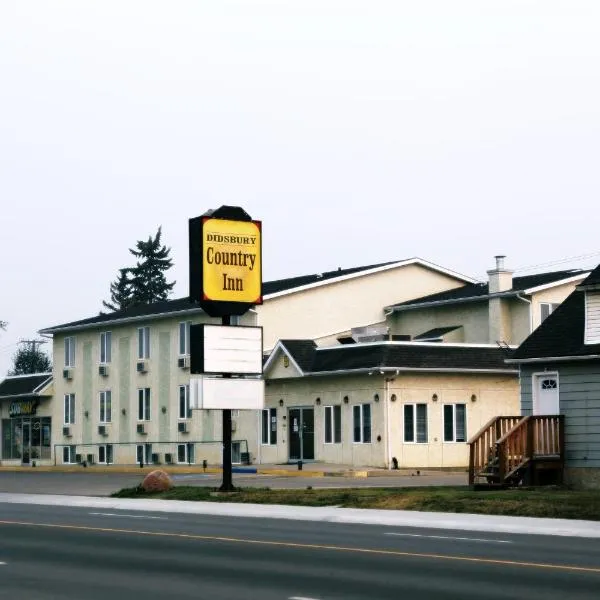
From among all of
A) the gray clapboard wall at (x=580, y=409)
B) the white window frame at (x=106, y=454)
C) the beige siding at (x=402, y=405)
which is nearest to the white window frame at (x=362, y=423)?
the beige siding at (x=402, y=405)

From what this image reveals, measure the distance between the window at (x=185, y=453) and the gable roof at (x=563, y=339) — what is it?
27.7 metres

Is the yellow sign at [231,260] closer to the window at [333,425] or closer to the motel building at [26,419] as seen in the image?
the window at [333,425]

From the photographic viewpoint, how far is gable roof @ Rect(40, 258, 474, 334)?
6316cm

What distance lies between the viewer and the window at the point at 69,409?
239 feet

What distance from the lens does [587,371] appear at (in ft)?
121

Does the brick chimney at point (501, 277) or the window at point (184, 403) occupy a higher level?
the brick chimney at point (501, 277)

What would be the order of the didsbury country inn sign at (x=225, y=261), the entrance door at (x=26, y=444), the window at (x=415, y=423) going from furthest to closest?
the entrance door at (x=26, y=444)
the window at (x=415, y=423)
the didsbury country inn sign at (x=225, y=261)

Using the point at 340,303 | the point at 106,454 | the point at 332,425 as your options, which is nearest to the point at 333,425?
the point at 332,425

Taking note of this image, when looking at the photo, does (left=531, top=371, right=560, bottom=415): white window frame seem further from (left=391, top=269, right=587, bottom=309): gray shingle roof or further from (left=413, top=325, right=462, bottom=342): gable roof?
(left=413, top=325, right=462, bottom=342): gable roof

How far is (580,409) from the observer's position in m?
37.1

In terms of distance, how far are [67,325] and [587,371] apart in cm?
4203

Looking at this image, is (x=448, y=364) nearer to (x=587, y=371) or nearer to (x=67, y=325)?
(x=587, y=371)

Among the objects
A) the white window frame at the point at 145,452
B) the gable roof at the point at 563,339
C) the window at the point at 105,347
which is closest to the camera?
the gable roof at the point at 563,339

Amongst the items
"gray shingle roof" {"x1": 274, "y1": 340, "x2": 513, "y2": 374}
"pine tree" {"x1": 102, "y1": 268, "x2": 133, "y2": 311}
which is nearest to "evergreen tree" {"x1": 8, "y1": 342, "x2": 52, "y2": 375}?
"pine tree" {"x1": 102, "y1": 268, "x2": 133, "y2": 311}
